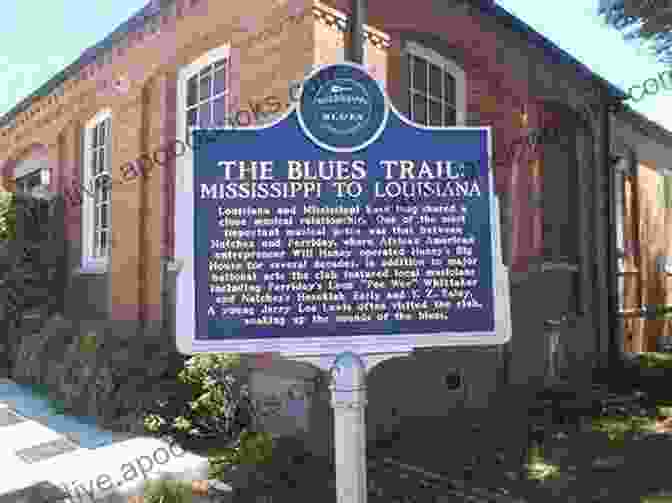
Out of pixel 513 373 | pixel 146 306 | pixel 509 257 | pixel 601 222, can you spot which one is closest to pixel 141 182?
pixel 146 306

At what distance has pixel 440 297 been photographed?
10.1 feet

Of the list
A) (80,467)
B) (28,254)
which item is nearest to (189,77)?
(28,254)

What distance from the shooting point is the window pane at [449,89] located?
7688mm

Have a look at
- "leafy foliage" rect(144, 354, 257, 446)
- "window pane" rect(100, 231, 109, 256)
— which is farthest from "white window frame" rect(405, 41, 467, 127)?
"window pane" rect(100, 231, 109, 256)

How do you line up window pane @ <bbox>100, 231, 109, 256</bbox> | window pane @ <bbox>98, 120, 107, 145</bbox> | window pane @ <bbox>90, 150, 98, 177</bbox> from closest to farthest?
window pane @ <bbox>100, 231, 109, 256</bbox>, window pane @ <bbox>98, 120, 107, 145</bbox>, window pane @ <bbox>90, 150, 98, 177</bbox>

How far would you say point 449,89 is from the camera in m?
Result: 7.75

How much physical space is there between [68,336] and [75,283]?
9.65 ft

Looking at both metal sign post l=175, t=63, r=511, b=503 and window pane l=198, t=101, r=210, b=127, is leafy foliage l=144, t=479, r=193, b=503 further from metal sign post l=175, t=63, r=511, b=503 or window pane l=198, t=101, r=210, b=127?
window pane l=198, t=101, r=210, b=127

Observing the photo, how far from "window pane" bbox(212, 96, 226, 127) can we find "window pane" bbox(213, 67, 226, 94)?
144 millimetres

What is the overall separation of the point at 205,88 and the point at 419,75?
309cm

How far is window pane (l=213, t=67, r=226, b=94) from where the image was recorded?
24.5ft

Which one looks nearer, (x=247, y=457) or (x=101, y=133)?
(x=247, y=457)

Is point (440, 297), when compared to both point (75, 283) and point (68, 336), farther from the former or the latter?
point (75, 283)

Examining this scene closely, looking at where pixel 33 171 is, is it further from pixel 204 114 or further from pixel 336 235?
pixel 336 235
